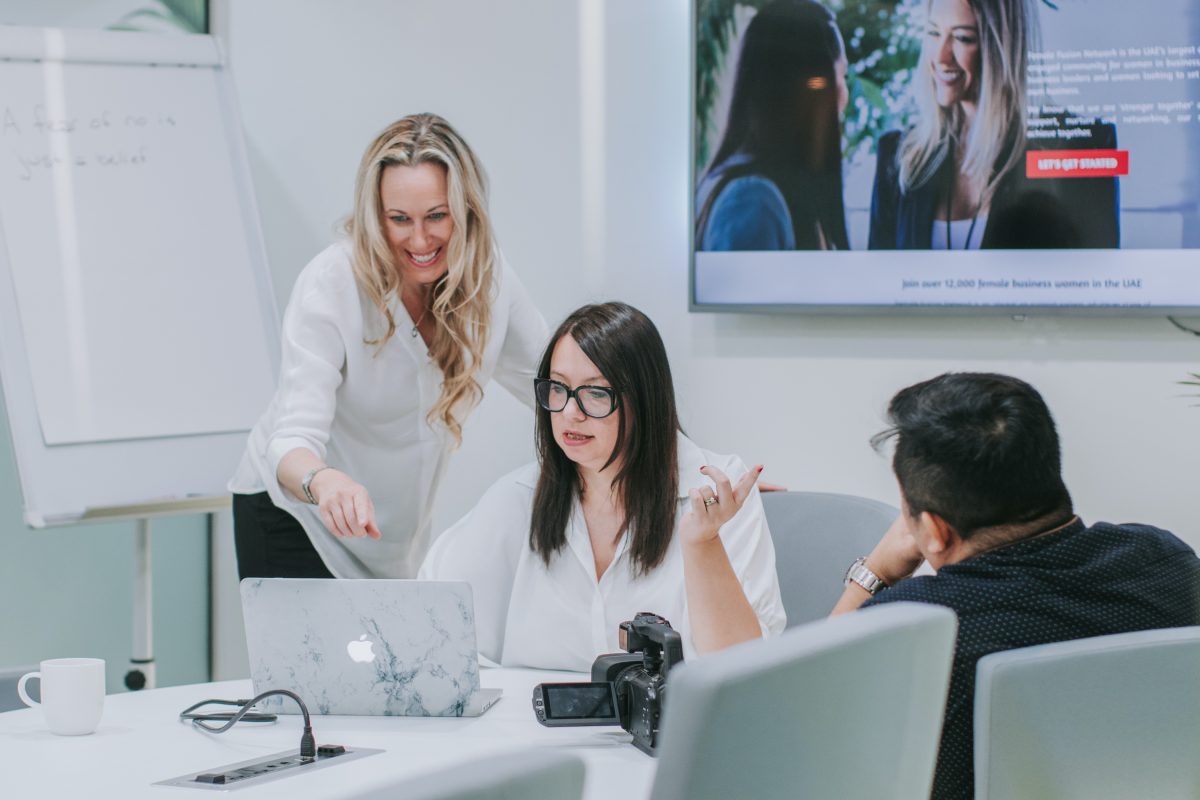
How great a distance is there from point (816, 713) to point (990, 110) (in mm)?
2033

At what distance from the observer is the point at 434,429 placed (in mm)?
2660

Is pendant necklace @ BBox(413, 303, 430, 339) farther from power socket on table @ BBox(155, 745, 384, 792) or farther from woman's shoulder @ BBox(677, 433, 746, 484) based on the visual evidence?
power socket on table @ BBox(155, 745, 384, 792)

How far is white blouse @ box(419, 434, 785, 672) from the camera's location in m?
2.06

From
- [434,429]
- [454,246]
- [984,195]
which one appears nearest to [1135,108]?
[984,195]

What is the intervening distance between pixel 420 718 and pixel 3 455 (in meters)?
2.00

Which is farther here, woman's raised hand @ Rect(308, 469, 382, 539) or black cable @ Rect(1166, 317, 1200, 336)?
black cable @ Rect(1166, 317, 1200, 336)

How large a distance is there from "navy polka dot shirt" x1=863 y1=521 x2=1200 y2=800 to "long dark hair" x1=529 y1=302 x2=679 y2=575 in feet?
2.43

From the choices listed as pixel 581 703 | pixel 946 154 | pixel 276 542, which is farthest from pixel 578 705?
pixel 946 154

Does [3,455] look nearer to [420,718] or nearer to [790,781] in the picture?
[420,718]

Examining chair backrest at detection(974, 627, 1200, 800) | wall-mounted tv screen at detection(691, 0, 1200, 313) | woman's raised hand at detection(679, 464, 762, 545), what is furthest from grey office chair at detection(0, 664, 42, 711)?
wall-mounted tv screen at detection(691, 0, 1200, 313)

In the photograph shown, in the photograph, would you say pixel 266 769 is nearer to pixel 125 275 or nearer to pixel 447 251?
pixel 447 251

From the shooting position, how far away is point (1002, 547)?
1439 mm

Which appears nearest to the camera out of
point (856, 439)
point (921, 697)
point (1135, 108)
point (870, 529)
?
point (921, 697)

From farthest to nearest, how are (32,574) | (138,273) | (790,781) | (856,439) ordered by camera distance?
1. (32,574)
2. (138,273)
3. (856,439)
4. (790,781)
